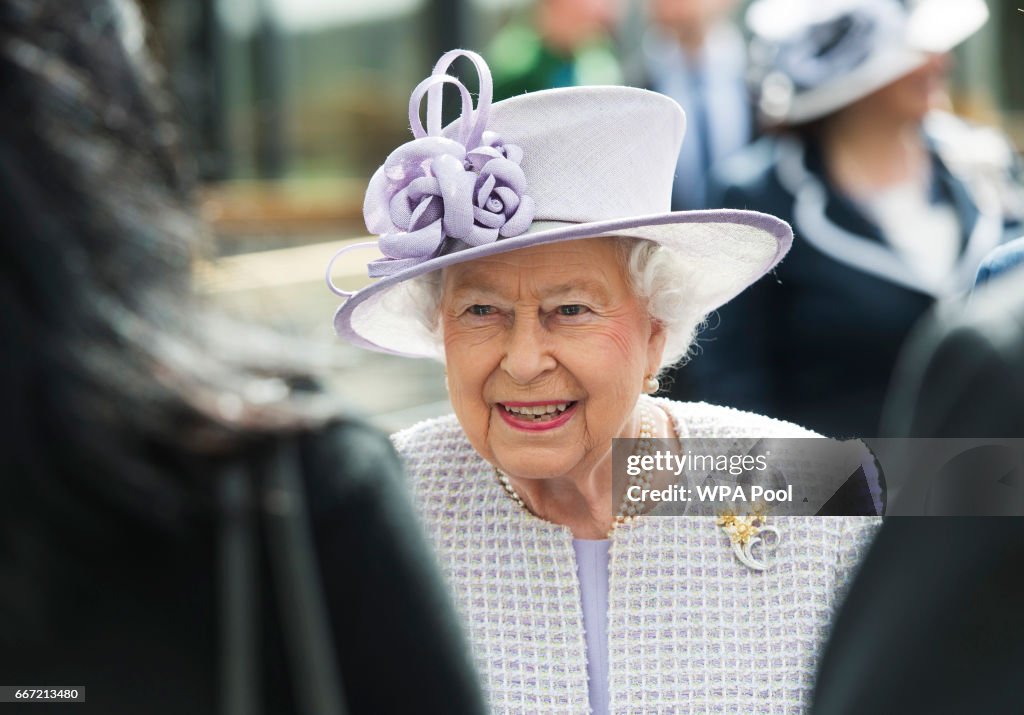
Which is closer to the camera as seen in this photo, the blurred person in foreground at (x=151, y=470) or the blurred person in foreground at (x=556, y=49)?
the blurred person in foreground at (x=151, y=470)

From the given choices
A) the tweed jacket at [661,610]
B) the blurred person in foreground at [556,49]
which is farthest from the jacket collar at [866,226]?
the tweed jacket at [661,610]

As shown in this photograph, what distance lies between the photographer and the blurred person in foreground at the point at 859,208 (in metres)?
2.29

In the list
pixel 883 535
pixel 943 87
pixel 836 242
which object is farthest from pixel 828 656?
pixel 943 87

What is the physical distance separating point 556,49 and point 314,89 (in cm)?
217

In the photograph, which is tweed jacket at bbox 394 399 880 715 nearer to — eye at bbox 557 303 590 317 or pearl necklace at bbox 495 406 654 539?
pearl necklace at bbox 495 406 654 539

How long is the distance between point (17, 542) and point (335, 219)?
134 inches

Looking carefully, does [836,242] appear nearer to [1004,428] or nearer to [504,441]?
[504,441]

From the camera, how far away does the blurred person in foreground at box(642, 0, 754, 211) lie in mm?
2949

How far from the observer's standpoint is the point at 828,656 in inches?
47.9

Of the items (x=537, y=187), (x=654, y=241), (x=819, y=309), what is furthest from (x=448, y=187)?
(x=819, y=309)

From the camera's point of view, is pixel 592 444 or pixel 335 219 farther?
pixel 335 219

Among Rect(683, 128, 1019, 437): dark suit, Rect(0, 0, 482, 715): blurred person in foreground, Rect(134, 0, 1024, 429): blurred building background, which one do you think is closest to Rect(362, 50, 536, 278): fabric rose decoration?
Rect(0, 0, 482, 715): blurred person in foreground

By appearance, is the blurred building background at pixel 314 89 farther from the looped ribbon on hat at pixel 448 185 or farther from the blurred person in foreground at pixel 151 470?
the blurred person in foreground at pixel 151 470

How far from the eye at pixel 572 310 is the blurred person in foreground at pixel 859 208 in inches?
29.9
